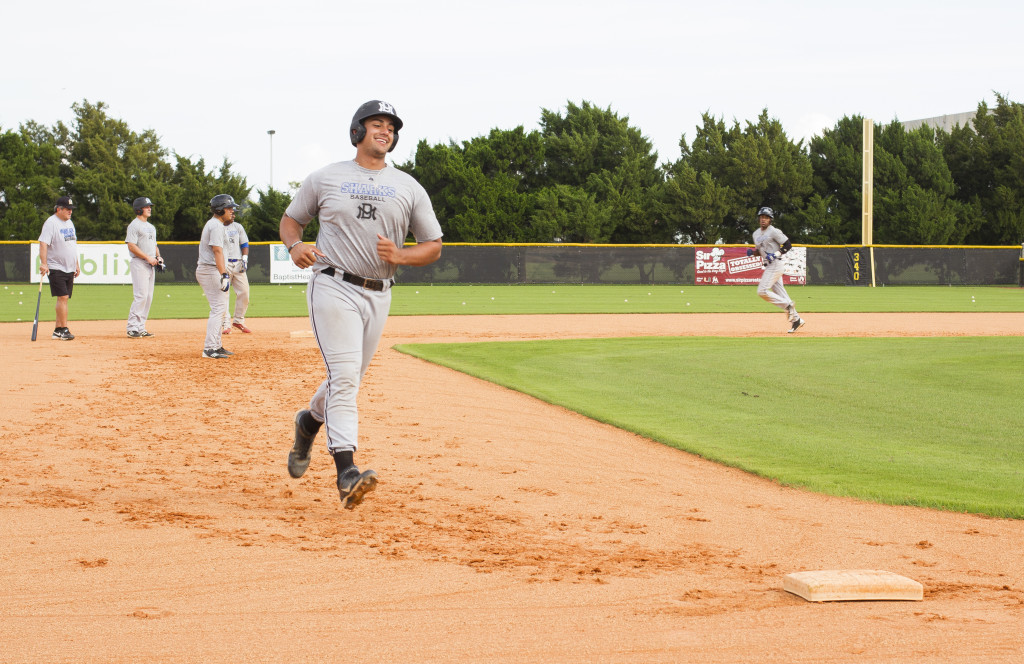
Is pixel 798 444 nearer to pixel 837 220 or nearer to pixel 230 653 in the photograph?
pixel 230 653

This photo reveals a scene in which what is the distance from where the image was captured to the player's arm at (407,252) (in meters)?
5.14

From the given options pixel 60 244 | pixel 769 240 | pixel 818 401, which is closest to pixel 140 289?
pixel 60 244

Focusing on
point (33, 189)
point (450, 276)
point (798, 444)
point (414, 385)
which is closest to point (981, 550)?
point (798, 444)

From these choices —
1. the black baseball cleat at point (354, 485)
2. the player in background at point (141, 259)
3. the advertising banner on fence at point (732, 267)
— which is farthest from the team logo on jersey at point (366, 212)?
the advertising banner on fence at point (732, 267)

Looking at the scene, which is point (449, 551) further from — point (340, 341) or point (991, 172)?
point (991, 172)

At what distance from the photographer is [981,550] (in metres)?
4.60

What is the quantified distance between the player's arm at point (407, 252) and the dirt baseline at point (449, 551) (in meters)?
1.27

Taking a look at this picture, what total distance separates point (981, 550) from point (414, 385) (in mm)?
6405

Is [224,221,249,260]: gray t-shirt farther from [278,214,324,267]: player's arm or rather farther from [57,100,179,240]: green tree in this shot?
[57,100,179,240]: green tree

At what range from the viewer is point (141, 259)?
14477 mm

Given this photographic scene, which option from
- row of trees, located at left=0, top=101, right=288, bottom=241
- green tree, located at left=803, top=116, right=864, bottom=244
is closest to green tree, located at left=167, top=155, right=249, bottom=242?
row of trees, located at left=0, top=101, right=288, bottom=241

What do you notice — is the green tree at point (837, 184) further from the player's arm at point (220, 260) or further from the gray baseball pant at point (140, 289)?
the player's arm at point (220, 260)

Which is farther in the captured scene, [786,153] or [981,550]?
[786,153]

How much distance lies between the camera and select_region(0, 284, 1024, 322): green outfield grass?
22.8 m
